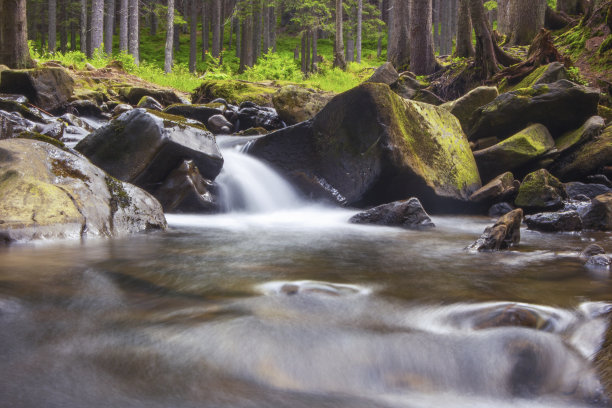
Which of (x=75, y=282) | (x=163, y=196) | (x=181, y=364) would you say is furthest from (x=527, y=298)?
(x=163, y=196)

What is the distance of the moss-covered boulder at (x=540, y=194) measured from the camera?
273 inches

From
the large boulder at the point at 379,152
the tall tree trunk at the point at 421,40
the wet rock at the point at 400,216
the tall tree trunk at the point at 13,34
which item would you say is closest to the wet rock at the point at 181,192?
the large boulder at the point at 379,152

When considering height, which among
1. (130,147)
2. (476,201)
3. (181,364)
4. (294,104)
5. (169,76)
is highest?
(169,76)

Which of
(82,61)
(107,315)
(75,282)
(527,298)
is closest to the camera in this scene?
(107,315)

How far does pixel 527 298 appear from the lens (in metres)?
3.11

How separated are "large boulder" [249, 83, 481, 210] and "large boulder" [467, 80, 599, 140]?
1.08 meters

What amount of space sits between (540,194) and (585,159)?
6.24 feet

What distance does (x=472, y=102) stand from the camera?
9.91m

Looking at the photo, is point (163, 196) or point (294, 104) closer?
point (163, 196)

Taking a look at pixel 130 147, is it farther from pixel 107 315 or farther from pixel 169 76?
pixel 169 76

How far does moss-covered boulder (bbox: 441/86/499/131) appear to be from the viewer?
984 centimetres

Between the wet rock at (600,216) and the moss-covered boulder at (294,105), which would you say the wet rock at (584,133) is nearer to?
the wet rock at (600,216)

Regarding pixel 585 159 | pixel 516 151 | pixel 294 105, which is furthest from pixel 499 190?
pixel 294 105

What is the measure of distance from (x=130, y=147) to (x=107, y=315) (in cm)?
473
